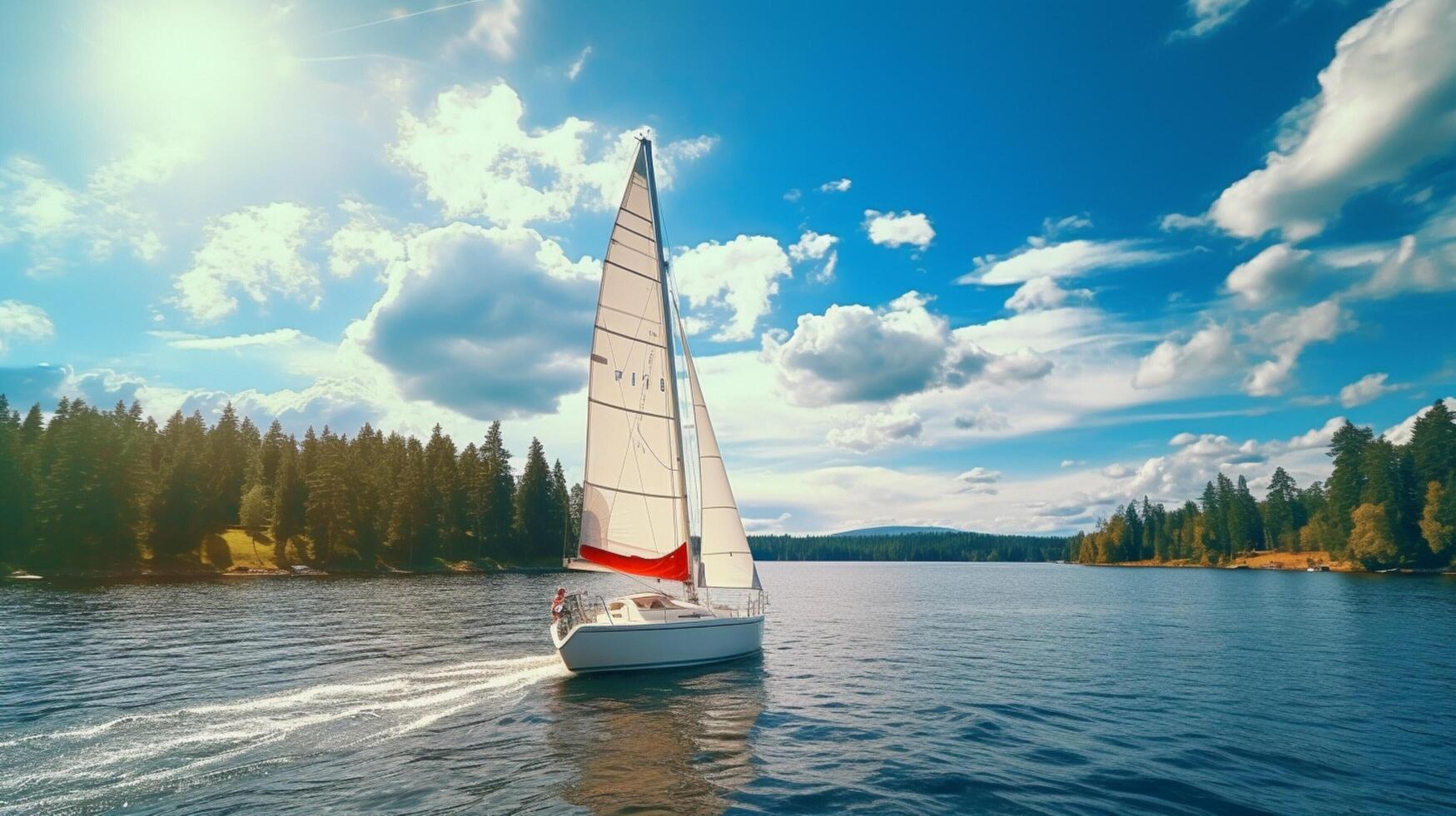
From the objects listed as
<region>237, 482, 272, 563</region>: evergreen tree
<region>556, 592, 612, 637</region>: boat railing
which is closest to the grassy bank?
<region>556, 592, 612, 637</region>: boat railing

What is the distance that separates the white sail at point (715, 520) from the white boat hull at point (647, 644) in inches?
93.0

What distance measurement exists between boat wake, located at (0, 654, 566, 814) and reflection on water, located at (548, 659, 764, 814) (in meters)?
3.43

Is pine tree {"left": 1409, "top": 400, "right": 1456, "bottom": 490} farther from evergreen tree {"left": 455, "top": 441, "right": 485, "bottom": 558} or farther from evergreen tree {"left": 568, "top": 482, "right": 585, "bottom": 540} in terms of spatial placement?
evergreen tree {"left": 455, "top": 441, "right": 485, "bottom": 558}

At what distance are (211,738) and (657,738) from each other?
11274mm

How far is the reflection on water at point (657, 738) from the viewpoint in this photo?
46.5 ft

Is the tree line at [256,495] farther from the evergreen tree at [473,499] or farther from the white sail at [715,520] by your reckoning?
the white sail at [715,520]

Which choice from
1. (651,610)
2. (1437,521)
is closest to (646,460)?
(651,610)

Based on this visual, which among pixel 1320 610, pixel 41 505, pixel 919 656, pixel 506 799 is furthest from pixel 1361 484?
pixel 41 505

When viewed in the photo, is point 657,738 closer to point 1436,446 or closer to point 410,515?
point 410,515

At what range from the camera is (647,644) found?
26.0 m

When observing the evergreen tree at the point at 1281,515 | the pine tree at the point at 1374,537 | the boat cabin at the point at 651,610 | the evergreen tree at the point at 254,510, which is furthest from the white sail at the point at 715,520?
the evergreen tree at the point at 1281,515

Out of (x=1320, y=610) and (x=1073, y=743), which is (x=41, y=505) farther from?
(x=1320, y=610)

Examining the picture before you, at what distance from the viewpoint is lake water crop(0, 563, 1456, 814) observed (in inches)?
556

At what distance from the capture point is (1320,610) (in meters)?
53.8
